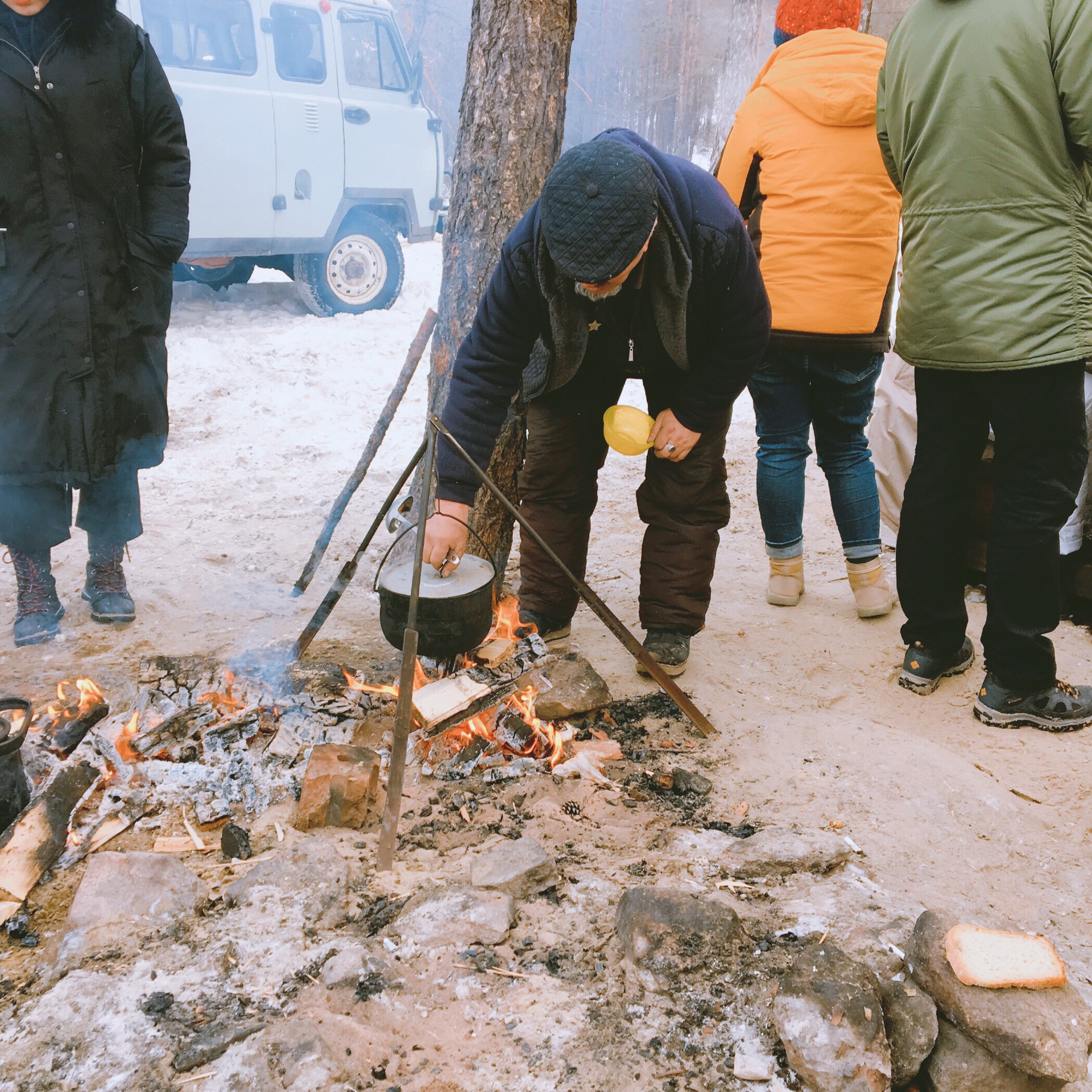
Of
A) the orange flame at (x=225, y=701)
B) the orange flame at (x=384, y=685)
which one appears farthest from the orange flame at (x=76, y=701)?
the orange flame at (x=384, y=685)

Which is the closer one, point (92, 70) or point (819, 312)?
point (92, 70)

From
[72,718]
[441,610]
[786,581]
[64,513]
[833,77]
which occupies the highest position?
[833,77]

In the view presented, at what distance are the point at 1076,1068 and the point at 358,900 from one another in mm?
1488

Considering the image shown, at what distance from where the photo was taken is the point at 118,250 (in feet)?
11.1

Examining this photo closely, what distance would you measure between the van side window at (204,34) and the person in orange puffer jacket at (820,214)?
594 cm

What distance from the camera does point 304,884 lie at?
7.13 ft

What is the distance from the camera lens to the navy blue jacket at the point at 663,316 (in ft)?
9.00

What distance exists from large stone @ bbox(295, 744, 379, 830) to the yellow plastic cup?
1.36 m

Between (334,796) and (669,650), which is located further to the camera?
Result: (669,650)

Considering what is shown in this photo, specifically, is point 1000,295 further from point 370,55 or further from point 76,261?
point 370,55

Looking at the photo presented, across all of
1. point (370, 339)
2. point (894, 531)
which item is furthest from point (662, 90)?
point (894, 531)

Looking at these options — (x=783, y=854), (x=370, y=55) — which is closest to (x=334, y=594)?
(x=783, y=854)

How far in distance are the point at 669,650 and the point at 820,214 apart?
177 cm

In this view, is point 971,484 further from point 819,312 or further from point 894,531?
point 894,531
